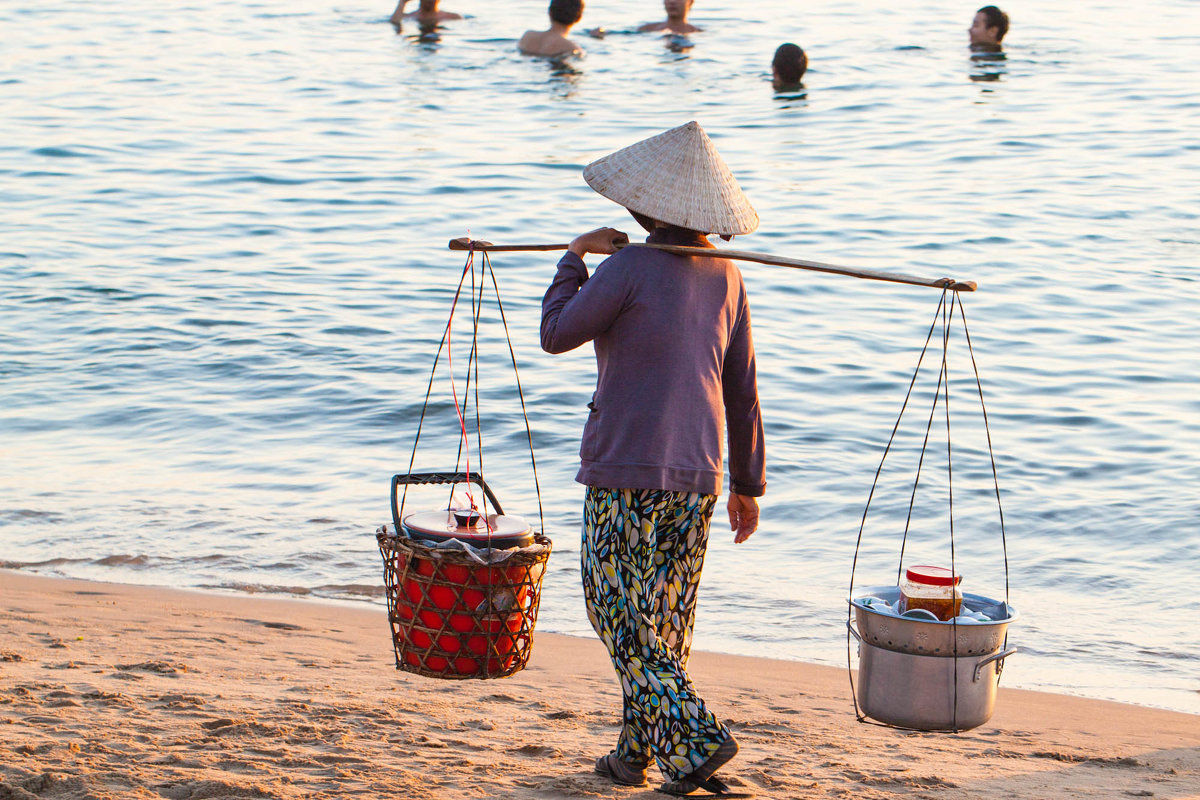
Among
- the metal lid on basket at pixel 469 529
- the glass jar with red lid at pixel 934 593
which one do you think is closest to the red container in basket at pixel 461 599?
the metal lid on basket at pixel 469 529

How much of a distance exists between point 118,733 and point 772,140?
13163mm

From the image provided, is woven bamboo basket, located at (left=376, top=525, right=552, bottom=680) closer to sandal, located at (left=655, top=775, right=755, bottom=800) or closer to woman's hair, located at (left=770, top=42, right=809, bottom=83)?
sandal, located at (left=655, top=775, right=755, bottom=800)

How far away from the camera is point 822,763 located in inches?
138

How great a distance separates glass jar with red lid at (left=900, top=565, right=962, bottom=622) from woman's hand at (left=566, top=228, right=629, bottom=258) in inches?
39.9

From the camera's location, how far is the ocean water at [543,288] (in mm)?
5848

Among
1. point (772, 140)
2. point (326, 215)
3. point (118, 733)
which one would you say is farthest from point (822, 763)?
point (772, 140)

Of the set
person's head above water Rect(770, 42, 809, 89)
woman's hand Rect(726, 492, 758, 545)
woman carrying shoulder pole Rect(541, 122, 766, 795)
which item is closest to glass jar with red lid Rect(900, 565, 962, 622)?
woman's hand Rect(726, 492, 758, 545)

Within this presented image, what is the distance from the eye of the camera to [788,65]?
1720 cm

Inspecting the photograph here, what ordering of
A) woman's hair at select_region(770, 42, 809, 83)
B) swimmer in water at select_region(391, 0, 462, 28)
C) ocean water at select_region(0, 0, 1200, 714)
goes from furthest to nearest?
swimmer in water at select_region(391, 0, 462, 28)
woman's hair at select_region(770, 42, 809, 83)
ocean water at select_region(0, 0, 1200, 714)

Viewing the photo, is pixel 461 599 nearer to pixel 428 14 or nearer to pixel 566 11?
pixel 566 11

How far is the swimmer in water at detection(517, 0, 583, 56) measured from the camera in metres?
17.3

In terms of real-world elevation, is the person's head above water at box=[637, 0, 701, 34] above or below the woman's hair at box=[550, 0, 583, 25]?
above

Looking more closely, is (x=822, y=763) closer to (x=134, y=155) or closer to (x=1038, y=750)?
(x=1038, y=750)

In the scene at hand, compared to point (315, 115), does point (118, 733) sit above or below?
below
